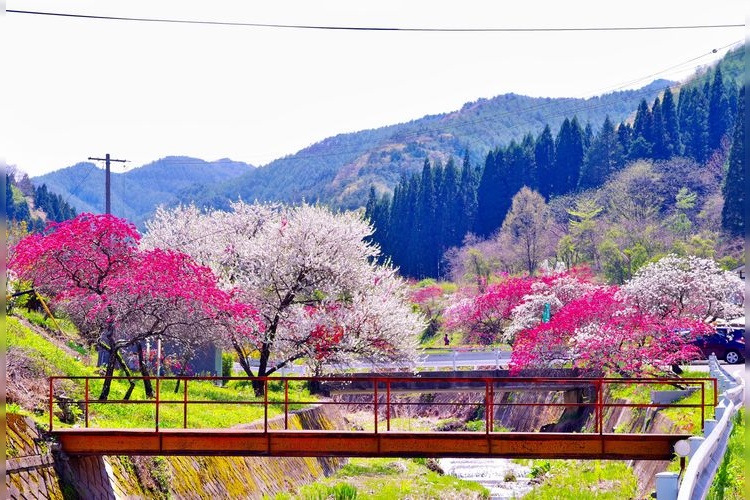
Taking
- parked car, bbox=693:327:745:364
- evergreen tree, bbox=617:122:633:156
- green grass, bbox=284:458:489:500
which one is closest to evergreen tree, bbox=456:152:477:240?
evergreen tree, bbox=617:122:633:156

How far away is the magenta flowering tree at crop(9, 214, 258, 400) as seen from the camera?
28016mm

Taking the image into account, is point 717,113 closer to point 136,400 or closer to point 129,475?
point 136,400

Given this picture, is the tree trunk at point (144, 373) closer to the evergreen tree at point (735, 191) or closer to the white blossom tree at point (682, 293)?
the white blossom tree at point (682, 293)

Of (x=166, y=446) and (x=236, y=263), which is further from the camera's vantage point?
(x=236, y=263)

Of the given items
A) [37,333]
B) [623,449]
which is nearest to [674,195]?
[37,333]

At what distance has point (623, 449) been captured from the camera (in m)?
20.1

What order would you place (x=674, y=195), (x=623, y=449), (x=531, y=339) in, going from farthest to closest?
(x=674, y=195) → (x=531, y=339) → (x=623, y=449)

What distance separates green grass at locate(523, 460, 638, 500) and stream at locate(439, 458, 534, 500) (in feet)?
2.54

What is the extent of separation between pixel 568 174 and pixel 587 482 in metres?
94.1

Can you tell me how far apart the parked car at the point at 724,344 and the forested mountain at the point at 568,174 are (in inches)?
2348

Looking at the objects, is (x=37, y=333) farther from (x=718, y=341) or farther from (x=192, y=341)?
(x=718, y=341)

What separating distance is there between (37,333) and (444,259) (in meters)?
85.0

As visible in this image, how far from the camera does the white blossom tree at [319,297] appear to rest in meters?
35.4

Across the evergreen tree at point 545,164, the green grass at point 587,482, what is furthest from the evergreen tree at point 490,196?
the green grass at point 587,482
